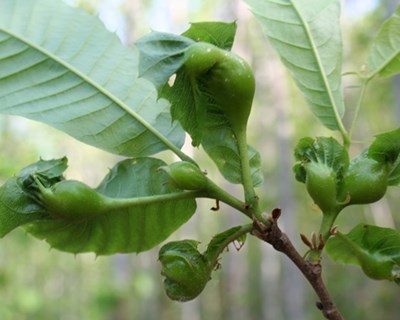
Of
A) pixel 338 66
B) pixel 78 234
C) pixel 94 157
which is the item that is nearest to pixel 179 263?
pixel 78 234

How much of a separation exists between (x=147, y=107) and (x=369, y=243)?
48 cm

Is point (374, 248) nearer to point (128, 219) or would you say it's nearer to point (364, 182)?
point (364, 182)

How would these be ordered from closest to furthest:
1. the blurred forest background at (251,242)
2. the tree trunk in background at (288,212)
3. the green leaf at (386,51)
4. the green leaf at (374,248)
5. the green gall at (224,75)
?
the green gall at (224,75), the green leaf at (374,248), the green leaf at (386,51), the blurred forest background at (251,242), the tree trunk in background at (288,212)

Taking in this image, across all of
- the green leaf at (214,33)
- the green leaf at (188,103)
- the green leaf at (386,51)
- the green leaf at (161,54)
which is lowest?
the green leaf at (188,103)

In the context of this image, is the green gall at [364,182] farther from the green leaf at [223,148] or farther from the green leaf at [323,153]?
the green leaf at [223,148]

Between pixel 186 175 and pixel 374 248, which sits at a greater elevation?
pixel 186 175

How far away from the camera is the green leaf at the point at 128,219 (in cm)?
105

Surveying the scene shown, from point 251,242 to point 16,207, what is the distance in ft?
87.9

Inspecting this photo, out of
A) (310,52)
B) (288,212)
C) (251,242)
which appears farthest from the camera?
(251,242)

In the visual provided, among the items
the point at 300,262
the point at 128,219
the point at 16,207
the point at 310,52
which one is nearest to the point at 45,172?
the point at 16,207

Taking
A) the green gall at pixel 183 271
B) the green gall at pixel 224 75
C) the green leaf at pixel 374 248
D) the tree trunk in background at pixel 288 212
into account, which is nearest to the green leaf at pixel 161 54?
the green gall at pixel 224 75

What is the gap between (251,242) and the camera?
27.3 m

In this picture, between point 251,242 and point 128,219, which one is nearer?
point 128,219

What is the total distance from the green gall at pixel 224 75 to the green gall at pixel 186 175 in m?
0.12
